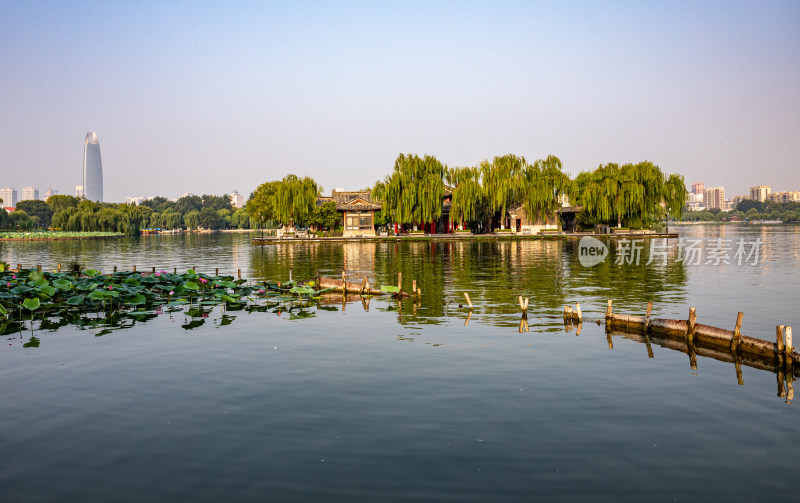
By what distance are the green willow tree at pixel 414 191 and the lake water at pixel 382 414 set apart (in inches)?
2055

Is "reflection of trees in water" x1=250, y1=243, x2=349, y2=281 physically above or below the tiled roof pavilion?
below

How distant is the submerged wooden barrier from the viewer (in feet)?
43.9

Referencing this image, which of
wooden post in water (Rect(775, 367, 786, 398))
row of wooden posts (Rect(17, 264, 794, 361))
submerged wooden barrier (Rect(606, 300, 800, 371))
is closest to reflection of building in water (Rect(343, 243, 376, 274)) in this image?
row of wooden posts (Rect(17, 264, 794, 361))

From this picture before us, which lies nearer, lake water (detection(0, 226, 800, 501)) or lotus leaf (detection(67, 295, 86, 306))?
lake water (detection(0, 226, 800, 501))

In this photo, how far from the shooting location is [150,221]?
17875 centimetres

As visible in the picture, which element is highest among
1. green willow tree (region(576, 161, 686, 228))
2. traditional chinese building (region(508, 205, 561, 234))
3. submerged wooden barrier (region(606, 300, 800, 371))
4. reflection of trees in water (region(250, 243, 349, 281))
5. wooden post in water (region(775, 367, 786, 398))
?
green willow tree (region(576, 161, 686, 228))

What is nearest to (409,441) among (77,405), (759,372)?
(77,405)

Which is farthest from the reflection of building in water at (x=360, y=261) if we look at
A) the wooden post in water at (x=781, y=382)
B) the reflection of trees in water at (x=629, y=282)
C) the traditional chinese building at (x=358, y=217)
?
the wooden post in water at (x=781, y=382)

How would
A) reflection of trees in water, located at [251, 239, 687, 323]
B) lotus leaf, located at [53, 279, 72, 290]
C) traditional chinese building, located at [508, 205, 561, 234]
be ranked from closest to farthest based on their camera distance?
lotus leaf, located at [53, 279, 72, 290] < reflection of trees in water, located at [251, 239, 687, 323] < traditional chinese building, located at [508, 205, 561, 234]

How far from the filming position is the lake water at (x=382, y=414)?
7.68 metres

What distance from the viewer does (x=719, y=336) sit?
49.2 feet

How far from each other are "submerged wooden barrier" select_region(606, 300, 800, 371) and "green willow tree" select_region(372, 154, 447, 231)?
54.7 metres

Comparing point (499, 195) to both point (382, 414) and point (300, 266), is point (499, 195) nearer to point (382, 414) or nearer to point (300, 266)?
point (300, 266)

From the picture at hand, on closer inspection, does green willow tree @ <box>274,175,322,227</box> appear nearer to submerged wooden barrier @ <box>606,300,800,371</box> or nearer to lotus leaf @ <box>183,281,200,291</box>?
lotus leaf @ <box>183,281,200,291</box>
